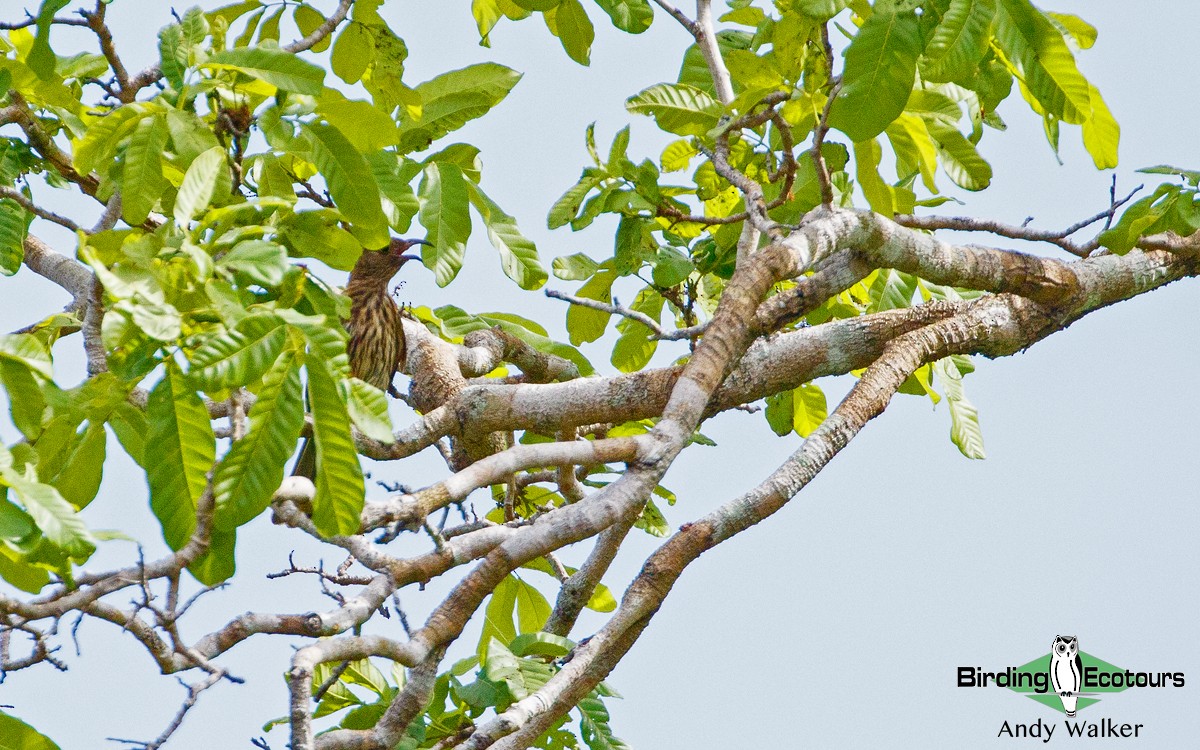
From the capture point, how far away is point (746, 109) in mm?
2949

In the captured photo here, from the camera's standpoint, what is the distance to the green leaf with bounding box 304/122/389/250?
2312 mm

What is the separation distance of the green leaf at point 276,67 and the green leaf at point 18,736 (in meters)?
1.26

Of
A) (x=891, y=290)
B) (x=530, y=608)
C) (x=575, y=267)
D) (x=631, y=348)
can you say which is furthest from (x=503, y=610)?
(x=891, y=290)

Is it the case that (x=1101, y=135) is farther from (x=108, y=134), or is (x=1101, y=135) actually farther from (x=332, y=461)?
(x=108, y=134)

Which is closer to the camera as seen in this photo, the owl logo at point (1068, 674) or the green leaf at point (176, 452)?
the green leaf at point (176, 452)

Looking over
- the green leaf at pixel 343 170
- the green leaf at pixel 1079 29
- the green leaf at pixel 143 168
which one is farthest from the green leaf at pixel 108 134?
the green leaf at pixel 1079 29

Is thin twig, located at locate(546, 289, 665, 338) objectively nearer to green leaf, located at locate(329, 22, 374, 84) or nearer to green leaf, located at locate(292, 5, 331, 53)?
green leaf, located at locate(329, 22, 374, 84)

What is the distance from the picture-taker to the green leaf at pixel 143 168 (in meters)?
2.30

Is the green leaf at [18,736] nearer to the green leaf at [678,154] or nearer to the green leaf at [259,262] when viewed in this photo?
the green leaf at [259,262]

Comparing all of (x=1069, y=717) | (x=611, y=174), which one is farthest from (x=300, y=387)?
(x=1069, y=717)

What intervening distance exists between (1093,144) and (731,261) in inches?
47.1

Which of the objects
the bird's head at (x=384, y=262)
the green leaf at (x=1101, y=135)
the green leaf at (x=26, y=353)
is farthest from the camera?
the bird's head at (x=384, y=262)

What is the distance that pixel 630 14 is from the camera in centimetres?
347

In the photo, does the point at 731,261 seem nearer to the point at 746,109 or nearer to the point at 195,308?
the point at 746,109
